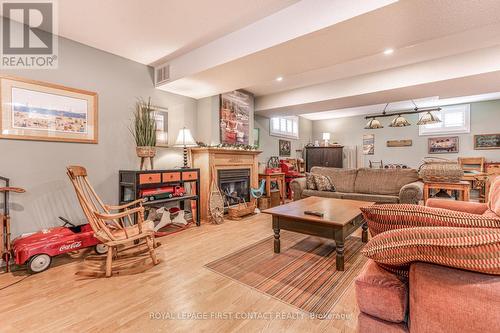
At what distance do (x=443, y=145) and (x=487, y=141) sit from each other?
0.94 meters

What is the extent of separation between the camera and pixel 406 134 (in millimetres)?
7539

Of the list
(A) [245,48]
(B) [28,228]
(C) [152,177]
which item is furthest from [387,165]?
(B) [28,228]

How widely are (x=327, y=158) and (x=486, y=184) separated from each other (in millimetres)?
3906

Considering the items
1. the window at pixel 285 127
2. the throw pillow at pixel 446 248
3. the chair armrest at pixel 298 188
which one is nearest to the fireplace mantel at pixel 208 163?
the chair armrest at pixel 298 188

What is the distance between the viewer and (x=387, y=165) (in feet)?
25.5

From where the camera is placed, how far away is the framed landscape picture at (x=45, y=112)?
2631 mm

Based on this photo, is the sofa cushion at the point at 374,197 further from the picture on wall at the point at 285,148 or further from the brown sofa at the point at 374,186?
the picture on wall at the point at 285,148

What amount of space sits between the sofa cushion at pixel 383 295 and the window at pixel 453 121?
7.90 m

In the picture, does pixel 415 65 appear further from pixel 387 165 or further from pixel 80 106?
pixel 80 106

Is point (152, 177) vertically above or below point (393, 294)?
above

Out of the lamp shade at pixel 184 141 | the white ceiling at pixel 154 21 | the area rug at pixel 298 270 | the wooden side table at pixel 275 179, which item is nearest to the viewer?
the area rug at pixel 298 270

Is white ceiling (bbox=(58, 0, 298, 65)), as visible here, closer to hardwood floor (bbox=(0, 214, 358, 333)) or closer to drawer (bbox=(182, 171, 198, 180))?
drawer (bbox=(182, 171, 198, 180))

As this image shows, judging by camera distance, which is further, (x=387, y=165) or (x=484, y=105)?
(x=387, y=165)

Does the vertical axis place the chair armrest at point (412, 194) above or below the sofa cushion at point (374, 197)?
above
